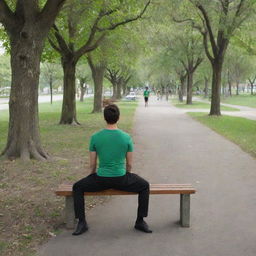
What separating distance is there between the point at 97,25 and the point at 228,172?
30.9 feet

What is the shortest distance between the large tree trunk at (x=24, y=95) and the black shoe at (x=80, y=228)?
13.5ft

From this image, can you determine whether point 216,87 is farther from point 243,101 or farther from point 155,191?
point 243,101

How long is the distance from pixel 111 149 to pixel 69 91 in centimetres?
1309

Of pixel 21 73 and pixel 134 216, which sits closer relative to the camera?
pixel 134 216

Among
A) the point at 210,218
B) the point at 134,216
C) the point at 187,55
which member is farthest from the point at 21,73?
the point at 187,55

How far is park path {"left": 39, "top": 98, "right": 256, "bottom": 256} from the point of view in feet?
13.6

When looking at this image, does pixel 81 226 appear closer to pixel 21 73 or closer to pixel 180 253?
pixel 180 253

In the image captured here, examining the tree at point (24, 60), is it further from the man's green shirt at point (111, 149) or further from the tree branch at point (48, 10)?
the man's green shirt at point (111, 149)

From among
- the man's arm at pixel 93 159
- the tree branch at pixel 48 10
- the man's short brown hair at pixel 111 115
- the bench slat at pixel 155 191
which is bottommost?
the bench slat at pixel 155 191

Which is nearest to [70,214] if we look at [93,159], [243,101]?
[93,159]

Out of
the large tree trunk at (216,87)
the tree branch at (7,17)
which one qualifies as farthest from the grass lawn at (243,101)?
the tree branch at (7,17)

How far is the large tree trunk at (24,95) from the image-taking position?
8.12 m

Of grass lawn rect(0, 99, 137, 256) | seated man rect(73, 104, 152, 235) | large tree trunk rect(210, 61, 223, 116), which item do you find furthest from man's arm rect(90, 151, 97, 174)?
large tree trunk rect(210, 61, 223, 116)

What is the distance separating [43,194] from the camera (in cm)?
614
